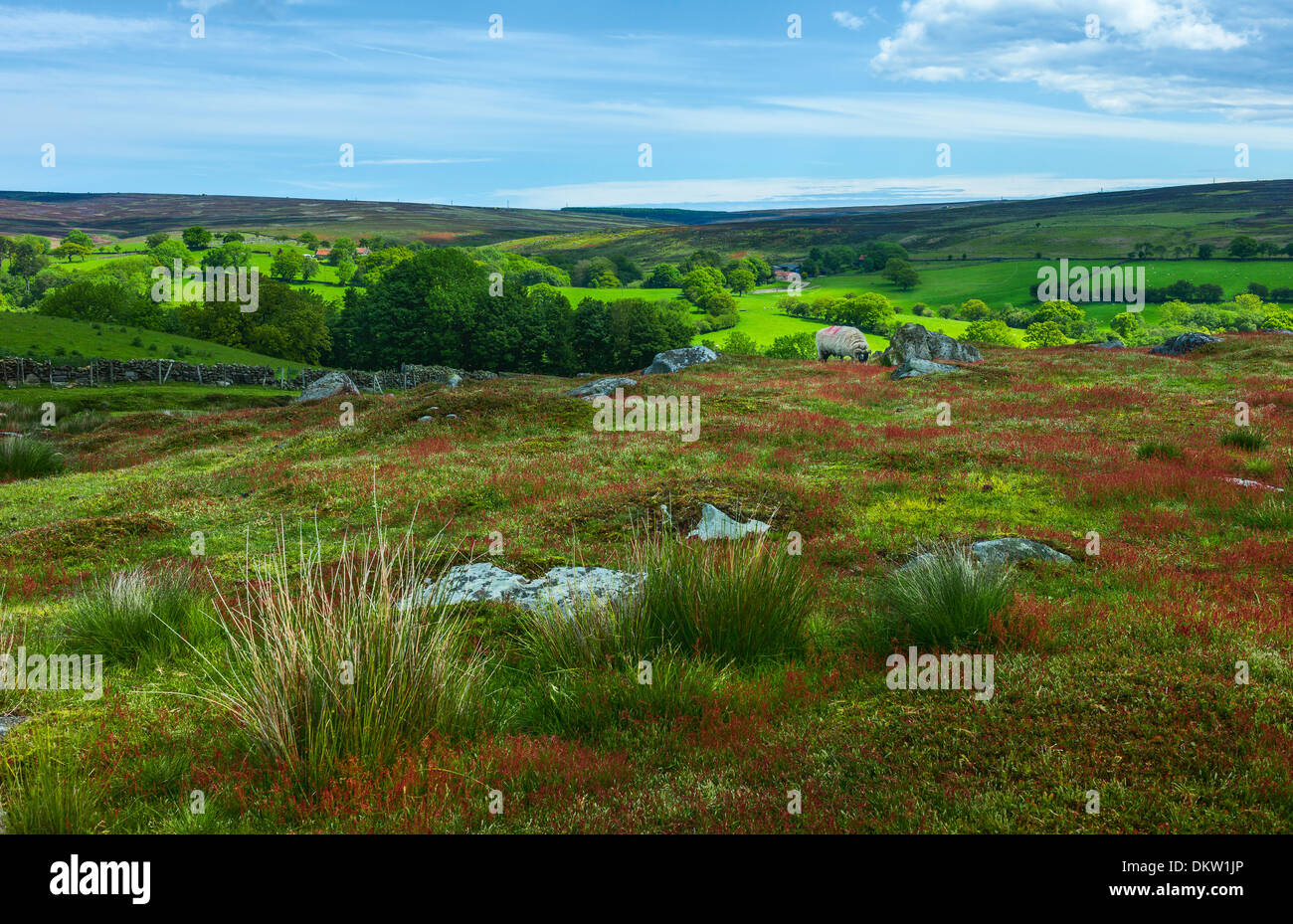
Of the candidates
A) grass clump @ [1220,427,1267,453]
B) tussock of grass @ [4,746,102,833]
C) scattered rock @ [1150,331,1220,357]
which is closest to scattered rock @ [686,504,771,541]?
tussock of grass @ [4,746,102,833]

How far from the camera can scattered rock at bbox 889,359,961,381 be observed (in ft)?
126

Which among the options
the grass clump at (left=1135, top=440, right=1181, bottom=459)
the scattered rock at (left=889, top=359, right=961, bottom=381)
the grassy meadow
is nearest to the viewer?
the grassy meadow

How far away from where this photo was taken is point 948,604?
25.8 ft

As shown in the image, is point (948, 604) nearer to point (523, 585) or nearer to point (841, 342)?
point (523, 585)

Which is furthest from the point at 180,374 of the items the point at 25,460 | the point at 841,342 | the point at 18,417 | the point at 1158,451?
the point at 1158,451

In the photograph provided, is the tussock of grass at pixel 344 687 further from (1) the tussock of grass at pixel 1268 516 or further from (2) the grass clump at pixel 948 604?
(1) the tussock of grass at pixel 1268 516

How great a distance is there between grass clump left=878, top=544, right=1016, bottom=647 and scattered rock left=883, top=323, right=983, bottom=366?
130ft

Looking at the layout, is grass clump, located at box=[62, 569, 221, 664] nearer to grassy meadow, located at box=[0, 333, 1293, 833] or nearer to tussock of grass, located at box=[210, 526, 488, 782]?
grassy meadow, located at box=[0, 333, 1293, 833]

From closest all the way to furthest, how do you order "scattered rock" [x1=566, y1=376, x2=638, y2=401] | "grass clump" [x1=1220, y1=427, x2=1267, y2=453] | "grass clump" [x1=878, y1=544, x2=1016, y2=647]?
"grass clump" [x1=878, y1=544, x2=1016, y2=647], "grass clump" [x1=1220, y1=427, x2=1267, y2=453], "scattered rock" [x1=566, y1=376, x2=638, y2=401]

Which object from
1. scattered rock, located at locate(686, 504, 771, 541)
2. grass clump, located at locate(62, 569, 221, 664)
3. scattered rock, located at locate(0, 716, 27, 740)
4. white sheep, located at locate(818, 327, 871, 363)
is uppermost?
white sheep, located at locate(818, 327, 871, 363)

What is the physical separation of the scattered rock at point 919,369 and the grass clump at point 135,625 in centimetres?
3391

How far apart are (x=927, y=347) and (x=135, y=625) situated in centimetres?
4412
